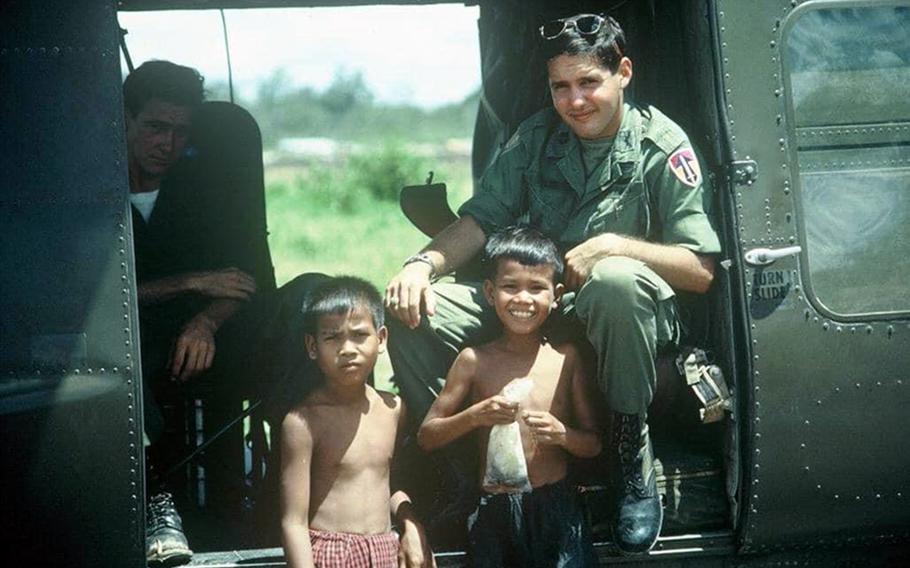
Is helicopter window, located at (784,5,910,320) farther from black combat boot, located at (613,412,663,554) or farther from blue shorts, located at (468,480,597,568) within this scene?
blue shorts, located at (468,480,597,568)

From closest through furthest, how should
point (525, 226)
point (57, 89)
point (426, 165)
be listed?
point (57, 89) < point (525, 226) < point (426, 165)

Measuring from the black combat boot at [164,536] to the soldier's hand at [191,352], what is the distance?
40 centimetres

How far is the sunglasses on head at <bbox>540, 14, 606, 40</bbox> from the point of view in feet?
12.9

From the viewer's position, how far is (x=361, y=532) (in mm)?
3666

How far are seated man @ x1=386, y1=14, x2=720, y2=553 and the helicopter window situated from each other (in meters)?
0.33

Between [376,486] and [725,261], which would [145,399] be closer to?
[376,486]

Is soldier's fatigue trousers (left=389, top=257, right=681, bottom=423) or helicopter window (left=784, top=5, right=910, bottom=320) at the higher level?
helicopter window (left=784, top=5, right=910, bottom=320)

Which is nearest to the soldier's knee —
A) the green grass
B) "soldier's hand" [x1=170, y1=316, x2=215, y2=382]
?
"soldier's hand" [x1=170, y1=316, x2=215, y2=382]

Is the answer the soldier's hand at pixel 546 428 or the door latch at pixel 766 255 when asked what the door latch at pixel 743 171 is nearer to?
the door latch at pixel 766 255

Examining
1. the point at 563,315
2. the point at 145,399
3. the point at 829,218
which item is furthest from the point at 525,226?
the point at 145,399

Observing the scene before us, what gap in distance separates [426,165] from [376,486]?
2166cm

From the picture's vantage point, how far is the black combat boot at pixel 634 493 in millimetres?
3684

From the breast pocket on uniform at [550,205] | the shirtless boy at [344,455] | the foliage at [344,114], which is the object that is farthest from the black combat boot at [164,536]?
the foliage at [344,114]

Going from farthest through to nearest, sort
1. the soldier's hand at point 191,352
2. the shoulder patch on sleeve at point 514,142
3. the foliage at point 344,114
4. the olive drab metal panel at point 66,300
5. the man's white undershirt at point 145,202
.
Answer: the foliage at point 344,114 < the man's white undershirt at point 145,202 < the shoulder patch on sleeve at point 514,142 < the soldier's hand at point 191,352 < the olive drab metal panel at point 66,300
